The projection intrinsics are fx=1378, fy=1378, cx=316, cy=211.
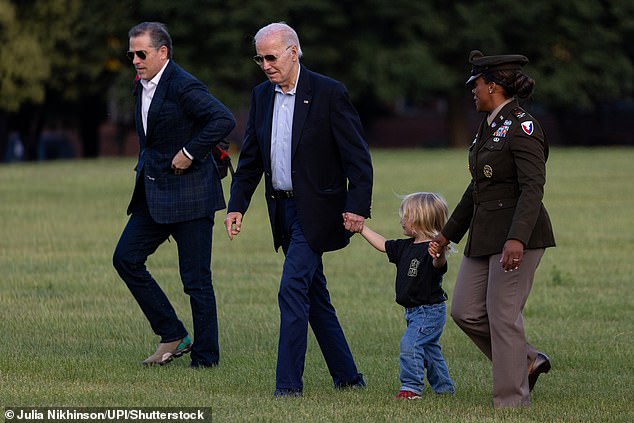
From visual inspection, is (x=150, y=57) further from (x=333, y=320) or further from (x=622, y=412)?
(x=622, y=412)

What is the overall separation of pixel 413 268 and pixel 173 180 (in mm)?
1833

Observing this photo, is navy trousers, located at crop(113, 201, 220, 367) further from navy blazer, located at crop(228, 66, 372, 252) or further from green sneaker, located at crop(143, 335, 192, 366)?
navy blazer, located at crop(228, 66, 372, 252)

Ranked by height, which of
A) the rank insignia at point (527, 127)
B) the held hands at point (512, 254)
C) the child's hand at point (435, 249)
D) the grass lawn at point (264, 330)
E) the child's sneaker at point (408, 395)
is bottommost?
the grass lawn at point (264, 330)

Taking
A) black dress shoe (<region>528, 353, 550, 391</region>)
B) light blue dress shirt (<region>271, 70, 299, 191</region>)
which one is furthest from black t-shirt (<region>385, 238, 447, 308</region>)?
light blue dress shirt (<region>271, 70, 299, 191</region>)

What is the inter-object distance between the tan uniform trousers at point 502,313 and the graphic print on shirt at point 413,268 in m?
0.29

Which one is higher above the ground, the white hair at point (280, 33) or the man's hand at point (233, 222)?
the white hair at point (280, 33)

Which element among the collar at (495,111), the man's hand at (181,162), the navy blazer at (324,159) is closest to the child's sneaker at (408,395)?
the navy blazer at (324,159)

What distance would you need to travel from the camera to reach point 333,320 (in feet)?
26.3

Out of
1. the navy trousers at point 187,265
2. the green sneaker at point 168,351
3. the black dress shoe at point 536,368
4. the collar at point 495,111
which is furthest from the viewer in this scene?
the green sneaker at point 168,351

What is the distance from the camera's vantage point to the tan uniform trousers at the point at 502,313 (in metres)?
7.17

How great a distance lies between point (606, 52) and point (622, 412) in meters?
49.5

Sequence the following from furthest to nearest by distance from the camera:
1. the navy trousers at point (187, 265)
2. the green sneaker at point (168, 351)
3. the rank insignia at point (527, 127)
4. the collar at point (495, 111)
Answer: the green sneaker at point (168, 351) < the navy trousers at point (187, 265) < the collar at point (495, 111) < the rank insignia at point (527, 127)

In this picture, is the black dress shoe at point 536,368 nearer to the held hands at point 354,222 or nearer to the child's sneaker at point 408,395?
the child's sneaker at point 408,395

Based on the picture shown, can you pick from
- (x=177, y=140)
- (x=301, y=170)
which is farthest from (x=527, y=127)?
(x=177, y=140)
